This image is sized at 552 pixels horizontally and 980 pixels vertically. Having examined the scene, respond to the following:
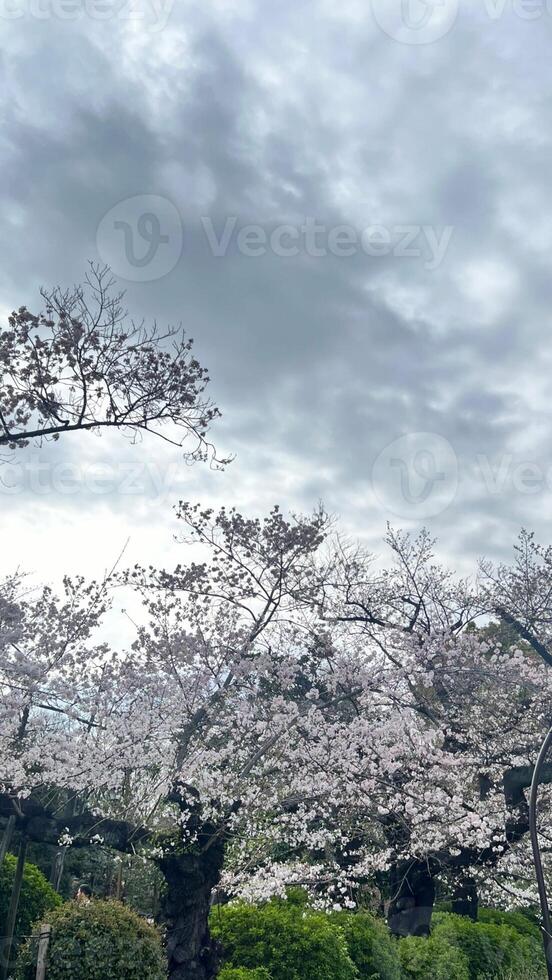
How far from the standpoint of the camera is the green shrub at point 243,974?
12.8 metres

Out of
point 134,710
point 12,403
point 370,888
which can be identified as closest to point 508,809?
point 370,888

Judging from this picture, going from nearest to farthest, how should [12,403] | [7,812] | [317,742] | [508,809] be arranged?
1. [12,403]
2. [7,812]
3. [317,742]
4. [508,809]

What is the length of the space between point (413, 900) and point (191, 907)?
793 centimetres

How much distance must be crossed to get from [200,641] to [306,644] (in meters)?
2.46

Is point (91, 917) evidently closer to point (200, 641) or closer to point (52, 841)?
point (52, 841)

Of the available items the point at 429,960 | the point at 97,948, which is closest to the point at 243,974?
the point at 97,948

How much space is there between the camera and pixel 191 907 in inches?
526

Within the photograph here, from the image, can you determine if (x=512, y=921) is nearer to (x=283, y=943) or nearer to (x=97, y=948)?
(x=283, y=943)

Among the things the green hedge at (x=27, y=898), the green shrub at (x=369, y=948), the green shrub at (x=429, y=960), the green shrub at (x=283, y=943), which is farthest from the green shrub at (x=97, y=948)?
the green shrub at (x=429, y=960)

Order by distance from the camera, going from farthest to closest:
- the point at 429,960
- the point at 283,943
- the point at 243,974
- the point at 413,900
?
the point at 413,900 → the point at 429,960 → the point at 283,943 → the point at 243,974

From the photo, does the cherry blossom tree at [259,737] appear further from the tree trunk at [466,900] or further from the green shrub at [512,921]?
the green shrub at [512,921]

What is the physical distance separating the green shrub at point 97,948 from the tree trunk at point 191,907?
1.05 meters

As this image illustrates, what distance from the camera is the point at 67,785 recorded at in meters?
14.7

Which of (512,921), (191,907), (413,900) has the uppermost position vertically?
(512,921)
